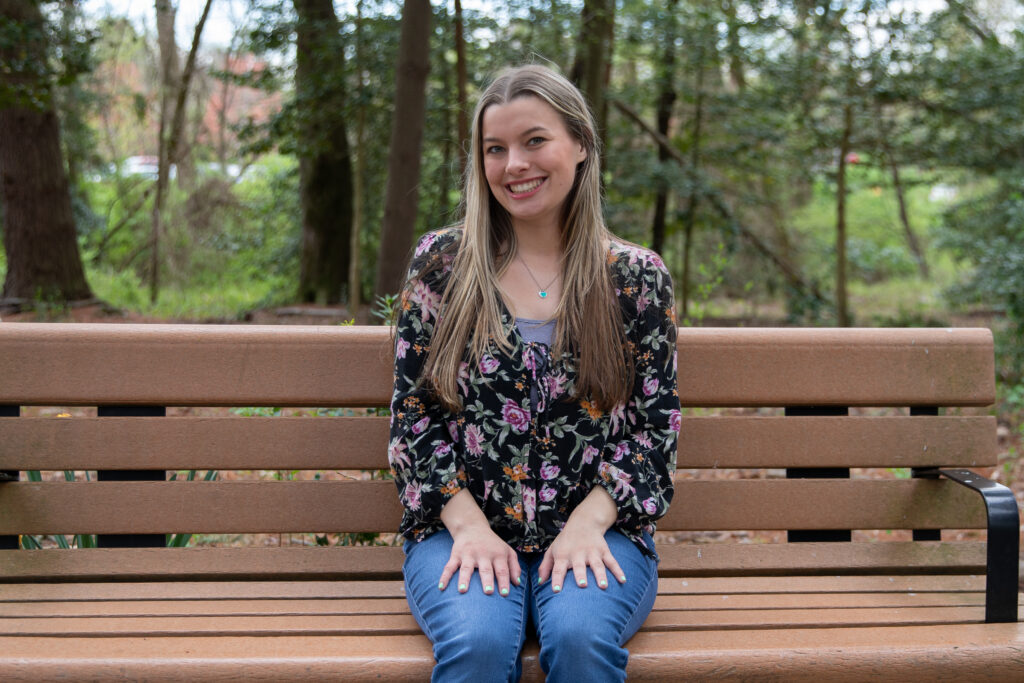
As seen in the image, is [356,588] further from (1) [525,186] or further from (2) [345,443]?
(1) [525,186]

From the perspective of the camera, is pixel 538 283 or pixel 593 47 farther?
pixel 593 47

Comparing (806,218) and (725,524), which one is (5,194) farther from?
(806,218)

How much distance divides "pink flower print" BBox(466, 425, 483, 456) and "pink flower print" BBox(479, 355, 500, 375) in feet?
0.48

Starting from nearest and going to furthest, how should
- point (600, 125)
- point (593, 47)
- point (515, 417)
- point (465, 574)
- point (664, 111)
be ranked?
point (465, 574) < point (515, 417) < point (593, 47) < point (600, 125) < point (664, 111)

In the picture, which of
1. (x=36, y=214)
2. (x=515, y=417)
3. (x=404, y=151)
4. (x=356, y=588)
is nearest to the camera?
(x=515, y=417)

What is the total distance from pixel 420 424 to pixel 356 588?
0.61m

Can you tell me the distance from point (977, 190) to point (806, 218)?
123 inches

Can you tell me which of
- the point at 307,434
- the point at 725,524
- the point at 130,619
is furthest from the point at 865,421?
the point at 130,619

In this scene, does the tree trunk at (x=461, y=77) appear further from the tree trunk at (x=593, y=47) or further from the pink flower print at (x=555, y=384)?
the pink flower print at (x=555, y=384)

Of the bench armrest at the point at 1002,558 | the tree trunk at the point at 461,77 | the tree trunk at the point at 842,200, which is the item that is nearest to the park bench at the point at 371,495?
the bench armrest at the point at 1002,558

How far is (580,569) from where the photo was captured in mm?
2178

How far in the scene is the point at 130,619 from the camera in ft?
7.75

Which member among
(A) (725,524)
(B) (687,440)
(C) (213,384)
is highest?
(C) (213,384)

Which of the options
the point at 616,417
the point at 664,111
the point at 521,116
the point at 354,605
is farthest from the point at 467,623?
the point at 664,111
